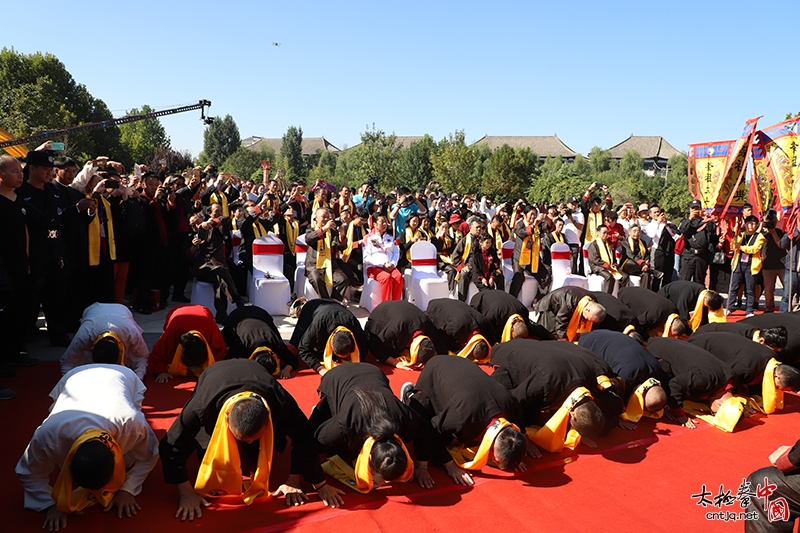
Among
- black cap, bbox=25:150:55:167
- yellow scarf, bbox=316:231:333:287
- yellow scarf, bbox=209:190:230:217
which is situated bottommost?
yellow scarf, bbox=316:231:333:287

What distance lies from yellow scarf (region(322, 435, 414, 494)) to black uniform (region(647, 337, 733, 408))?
2.51 meters

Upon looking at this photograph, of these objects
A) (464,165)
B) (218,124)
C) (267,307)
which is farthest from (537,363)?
(218,124)

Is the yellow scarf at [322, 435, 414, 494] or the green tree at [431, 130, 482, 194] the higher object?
the green tree at [431, 130, 482, 194]

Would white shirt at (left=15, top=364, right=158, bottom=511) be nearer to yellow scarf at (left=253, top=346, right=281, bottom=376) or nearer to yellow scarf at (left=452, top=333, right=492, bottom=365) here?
yellow scarf at (left=253, top=346, right=281, bottom=376)

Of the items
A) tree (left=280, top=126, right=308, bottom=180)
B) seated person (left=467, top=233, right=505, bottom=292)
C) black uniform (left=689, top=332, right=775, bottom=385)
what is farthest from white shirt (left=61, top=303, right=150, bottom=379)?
tree (left=280, top=126, right=308, bottom=180)

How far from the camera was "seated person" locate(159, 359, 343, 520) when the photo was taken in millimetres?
2945

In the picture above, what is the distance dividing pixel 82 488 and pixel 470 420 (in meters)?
2.15

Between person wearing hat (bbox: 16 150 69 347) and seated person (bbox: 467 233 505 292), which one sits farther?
seated person (bbox: 467 233 505 292)

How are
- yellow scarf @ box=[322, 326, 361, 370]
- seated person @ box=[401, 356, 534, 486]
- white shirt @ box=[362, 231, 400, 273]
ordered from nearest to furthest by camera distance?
seated person @ box=[401, 356, 534, 486] → yellow scarf @ box=[322, 326, 361, 370] → white shirt @ box=[362, 231, 400, 273]

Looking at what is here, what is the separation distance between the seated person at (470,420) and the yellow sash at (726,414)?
196 cm

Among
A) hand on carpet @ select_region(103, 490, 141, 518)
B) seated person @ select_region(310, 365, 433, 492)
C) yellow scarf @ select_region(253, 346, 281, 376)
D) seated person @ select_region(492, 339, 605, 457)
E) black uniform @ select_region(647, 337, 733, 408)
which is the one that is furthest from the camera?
yellow scarf @ select_region(253, 346, 281, 376)

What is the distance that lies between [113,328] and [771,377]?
543 centimetres

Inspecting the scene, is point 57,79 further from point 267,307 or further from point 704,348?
point 704,348

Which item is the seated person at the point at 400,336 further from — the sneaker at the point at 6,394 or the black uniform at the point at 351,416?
the sneaker at the point at 6,394
